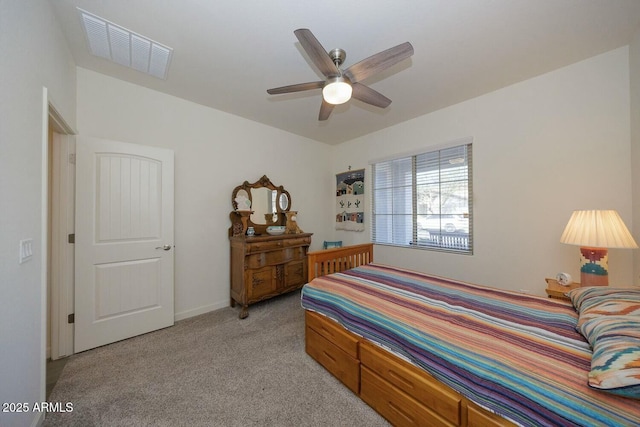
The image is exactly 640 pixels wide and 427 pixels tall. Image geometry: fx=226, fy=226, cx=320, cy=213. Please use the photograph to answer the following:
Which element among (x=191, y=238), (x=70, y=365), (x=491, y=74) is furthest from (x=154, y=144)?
(x=491, y=74)

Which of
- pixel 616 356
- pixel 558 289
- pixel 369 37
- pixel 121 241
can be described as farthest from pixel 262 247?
pixel 558 289

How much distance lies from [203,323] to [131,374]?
859 millimetres

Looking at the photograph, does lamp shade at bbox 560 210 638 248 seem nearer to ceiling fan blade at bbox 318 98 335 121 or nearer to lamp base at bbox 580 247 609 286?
lamp base at bbox 580 247 609 286

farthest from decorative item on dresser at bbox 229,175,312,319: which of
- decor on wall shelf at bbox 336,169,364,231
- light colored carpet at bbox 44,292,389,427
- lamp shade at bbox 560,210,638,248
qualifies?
lamp shade at bbox 560,210,638,248

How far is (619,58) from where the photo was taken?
194cm

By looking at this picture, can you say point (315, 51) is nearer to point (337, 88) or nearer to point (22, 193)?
point (337, 88)

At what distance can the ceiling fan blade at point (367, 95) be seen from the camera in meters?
1.80

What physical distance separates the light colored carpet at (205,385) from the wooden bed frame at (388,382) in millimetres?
115

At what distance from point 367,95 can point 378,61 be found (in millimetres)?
381

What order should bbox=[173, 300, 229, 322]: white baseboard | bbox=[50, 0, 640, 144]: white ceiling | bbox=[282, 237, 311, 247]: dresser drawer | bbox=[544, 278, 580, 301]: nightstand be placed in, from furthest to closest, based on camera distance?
bbox=[282, 237, 311, 247]: dresser drawer, bbox=[173, 300, 229, 322]: white baseboard, bbox=[544, 278, 580, 301]: nightstand, bbox=[50, 0, 640, 144]: white ceiling

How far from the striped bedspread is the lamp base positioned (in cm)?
65

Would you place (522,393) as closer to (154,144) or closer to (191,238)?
(191,238)

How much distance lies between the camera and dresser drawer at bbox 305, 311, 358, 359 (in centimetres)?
163

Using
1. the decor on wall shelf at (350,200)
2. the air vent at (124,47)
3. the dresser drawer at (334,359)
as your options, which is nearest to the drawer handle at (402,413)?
the dresser drawer at (334,359)
